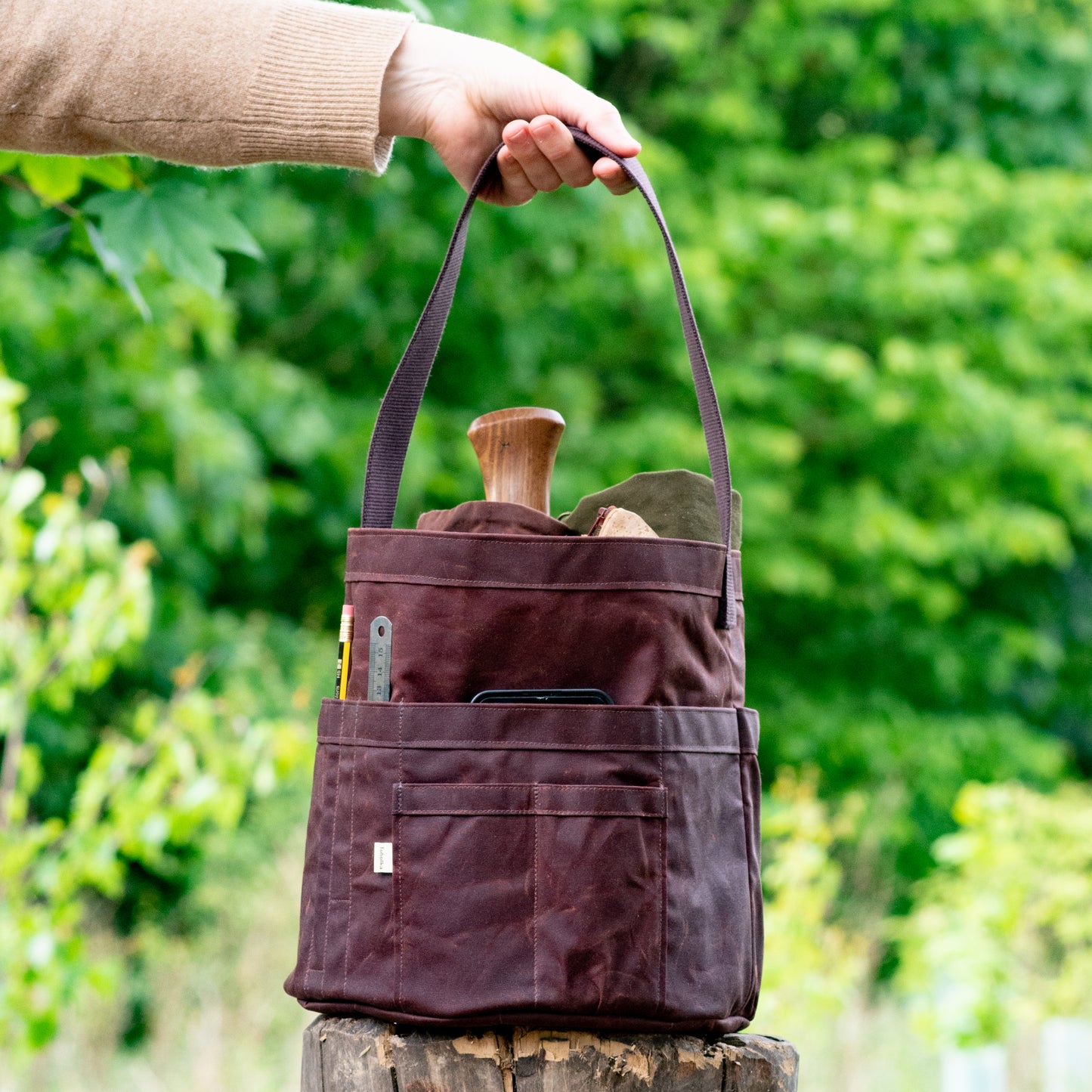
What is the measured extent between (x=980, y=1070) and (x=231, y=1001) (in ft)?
9.17

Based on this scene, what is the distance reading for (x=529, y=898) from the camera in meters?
1.25

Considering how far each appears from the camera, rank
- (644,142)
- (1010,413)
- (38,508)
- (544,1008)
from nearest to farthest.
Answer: (544,1008)
(38,508)
(644,142)
(1010,413)

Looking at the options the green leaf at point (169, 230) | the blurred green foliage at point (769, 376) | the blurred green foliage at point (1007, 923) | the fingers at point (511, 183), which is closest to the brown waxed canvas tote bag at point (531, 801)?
the fingers at point (511, 183)

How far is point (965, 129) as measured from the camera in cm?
820

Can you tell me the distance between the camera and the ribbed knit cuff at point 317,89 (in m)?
1.23

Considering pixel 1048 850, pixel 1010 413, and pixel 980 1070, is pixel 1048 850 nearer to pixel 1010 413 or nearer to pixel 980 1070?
pixel 980 1070

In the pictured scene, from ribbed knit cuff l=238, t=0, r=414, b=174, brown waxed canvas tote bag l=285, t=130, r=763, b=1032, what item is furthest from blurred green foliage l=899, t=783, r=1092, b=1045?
ribbed knit cuff l=238, t=0, r=414, b=174

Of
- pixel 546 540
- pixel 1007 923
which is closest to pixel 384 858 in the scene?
pixel 546 540

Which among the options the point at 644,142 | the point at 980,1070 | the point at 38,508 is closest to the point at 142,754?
the point at 38,508

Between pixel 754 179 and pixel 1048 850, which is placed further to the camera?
pixel 754 179

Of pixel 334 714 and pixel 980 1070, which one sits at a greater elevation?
pixel 334 714

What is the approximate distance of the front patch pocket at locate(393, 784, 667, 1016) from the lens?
4.03ft

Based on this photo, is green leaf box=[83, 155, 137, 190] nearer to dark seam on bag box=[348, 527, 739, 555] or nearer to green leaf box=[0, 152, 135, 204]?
green leaf box=[0, 152, 135, 204]

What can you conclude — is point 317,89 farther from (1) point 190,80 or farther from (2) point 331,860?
(2) point 331,860
